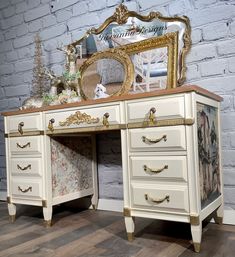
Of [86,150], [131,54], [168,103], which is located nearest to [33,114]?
[86,150]

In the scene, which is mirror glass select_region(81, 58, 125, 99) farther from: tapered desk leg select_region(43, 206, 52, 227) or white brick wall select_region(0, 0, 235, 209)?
tapered desk leg select_region(43, 206, 52, 227)

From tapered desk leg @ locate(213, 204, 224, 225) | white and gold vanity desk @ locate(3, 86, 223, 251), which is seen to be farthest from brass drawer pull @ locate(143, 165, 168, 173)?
tapered desk leg @ locate(213, 204, 224, 225)

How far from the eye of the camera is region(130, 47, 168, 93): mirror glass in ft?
5.63

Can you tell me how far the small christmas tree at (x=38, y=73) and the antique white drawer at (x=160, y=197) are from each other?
4.01 ft

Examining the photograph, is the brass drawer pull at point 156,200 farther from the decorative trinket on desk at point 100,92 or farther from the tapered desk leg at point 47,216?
the decorative trinket on desk at point 100,92

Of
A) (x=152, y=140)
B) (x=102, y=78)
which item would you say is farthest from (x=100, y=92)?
(x=152, y=140)

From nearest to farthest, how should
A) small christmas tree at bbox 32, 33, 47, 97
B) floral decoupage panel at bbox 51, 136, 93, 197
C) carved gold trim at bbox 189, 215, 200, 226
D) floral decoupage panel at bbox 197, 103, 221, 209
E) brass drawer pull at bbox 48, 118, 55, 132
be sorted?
carved gold trim at bbox 189, 215, 200, 226 < floral decoupage panel at bbox 197, 103, 221, 209 < brass drawer pull at bbox 48, 118, 55, 132 < floral decoupage panel at bbox 51, 136, 93, 197 < small christmas tree at bbox 32, 33, 47, 97

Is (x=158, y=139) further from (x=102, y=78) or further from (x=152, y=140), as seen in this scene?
(x=102, y=78)

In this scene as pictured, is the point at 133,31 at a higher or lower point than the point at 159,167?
higher

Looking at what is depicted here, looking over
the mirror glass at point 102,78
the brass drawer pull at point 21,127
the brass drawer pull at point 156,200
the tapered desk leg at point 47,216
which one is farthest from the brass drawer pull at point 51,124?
the brass drawer pull at point 156,200

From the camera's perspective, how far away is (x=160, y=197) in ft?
4.23

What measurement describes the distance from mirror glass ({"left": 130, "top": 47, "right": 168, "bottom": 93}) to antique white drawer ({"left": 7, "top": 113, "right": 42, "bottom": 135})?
585 mm

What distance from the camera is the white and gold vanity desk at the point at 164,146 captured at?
48.4 inches

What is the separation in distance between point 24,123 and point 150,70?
80 centimetres
